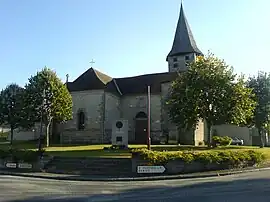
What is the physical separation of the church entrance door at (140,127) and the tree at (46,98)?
1270cm

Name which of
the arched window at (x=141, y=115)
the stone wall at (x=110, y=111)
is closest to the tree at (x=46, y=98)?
the stone wall at (x=110, y=111)

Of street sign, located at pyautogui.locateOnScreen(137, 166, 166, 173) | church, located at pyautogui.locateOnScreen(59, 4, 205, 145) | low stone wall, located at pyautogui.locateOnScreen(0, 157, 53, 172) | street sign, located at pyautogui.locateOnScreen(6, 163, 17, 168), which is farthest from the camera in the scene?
church, located at pyautogui.locateOnScreen(59, 4, 205, 145)

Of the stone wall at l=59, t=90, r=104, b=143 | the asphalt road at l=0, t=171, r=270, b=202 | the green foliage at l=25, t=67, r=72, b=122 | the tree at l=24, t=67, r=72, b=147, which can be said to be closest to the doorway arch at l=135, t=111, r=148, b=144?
the stone wall at l=59, t=90, r=104, b=143

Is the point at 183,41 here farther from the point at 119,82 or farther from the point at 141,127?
the point at 141,127

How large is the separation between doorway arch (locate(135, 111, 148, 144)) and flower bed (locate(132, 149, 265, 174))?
76.0 feet

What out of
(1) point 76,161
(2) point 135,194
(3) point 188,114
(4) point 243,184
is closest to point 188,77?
(3) point 188,114

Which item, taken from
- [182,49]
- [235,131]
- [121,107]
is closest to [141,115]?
[121,107]

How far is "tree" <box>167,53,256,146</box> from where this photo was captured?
29250mm

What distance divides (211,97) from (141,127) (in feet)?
55.6

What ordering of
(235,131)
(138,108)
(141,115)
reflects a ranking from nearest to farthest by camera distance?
(141,115) → (138,108) → (235,131)

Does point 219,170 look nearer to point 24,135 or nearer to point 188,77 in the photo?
point 188,77

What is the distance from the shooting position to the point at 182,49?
164 ft

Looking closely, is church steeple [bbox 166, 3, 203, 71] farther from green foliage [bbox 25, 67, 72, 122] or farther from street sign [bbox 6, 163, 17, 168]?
street sign [bbox 6, 163, 17, 168]

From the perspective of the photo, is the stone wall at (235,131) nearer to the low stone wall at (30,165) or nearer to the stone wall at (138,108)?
the stone wall at (138,108)
